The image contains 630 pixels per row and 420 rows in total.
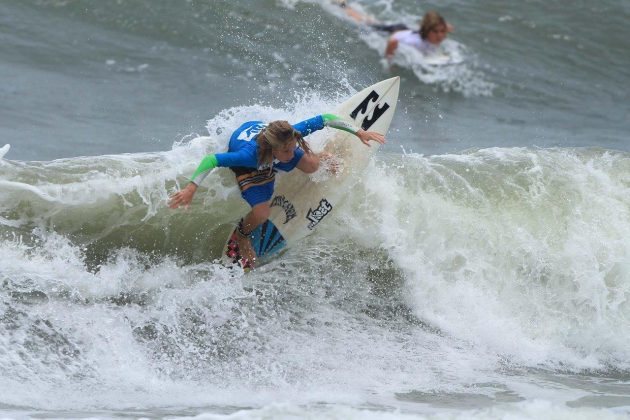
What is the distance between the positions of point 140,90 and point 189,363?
550 centimetres

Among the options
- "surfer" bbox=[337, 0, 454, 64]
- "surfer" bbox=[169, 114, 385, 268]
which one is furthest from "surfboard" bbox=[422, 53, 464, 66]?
"surfer" bbox=[169, 114, 385, 268]

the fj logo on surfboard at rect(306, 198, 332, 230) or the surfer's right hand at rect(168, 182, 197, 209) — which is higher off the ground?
the fj logo on surfboard at rect(306, 198, 332, 230)

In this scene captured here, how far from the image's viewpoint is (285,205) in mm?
7066

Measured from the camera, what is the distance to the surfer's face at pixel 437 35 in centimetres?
1263

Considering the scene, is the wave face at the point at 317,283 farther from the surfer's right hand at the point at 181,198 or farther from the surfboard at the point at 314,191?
the surfer's right hand at the point at 181,198

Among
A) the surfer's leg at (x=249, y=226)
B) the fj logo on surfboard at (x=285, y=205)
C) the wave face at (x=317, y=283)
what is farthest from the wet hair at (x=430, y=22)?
the surfer's leg at (x=249, y=226)

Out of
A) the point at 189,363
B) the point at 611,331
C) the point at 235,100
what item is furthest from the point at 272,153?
the point at 235,100

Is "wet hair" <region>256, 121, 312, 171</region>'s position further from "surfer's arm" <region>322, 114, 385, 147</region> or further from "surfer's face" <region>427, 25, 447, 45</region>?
"surfer's face" <region>427, 25, 447, 45</region>

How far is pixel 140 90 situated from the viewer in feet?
35.1

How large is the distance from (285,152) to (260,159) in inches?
7.9

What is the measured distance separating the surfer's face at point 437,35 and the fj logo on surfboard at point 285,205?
20.5 ft

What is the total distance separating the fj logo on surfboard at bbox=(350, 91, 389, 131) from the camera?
7.58 meters

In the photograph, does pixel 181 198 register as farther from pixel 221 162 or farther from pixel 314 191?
pixel 314 191

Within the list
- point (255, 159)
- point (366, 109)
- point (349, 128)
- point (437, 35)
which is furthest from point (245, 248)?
point (437, 35)
